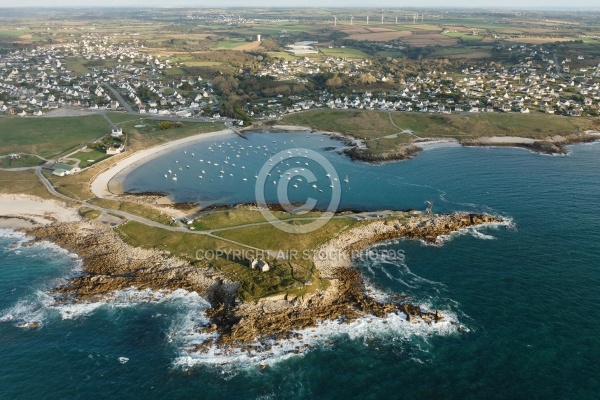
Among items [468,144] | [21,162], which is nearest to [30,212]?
[21,162]

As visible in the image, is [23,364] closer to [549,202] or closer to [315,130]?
[549,202]

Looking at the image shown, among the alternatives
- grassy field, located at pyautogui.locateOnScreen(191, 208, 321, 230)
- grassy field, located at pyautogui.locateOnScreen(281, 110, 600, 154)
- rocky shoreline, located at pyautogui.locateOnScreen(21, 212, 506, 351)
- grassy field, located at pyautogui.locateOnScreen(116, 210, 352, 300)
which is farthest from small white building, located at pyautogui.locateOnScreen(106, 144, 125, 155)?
grassy field, located at pyautogui.locateOnScreen(281, 110, 600, 154)

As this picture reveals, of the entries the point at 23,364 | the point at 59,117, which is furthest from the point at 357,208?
the point at 59,117

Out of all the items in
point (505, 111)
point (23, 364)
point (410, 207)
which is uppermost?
point (505, 111)

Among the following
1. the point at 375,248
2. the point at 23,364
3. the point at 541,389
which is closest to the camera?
the point at 541,389

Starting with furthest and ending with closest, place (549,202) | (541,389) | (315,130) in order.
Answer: (315,130), (549,202), (541,389)

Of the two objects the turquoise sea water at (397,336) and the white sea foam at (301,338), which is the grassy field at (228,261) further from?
the white sea foam at (301,338)

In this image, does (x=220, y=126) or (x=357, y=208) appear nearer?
(x=357, y=208)

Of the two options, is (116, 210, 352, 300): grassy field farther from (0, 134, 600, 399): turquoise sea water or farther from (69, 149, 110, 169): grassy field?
(69, 149, 110, 169): grassy field
